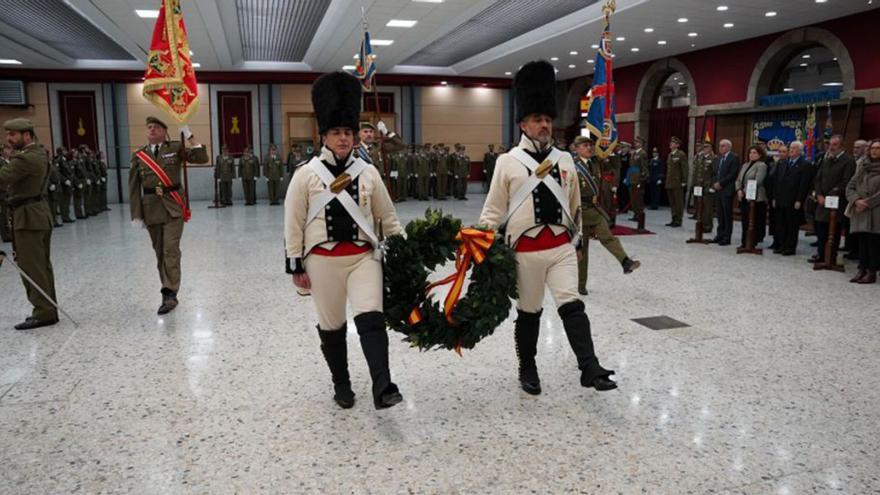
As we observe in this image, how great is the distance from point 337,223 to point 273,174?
14.3 meters

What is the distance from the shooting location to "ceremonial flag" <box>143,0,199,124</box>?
5.17m

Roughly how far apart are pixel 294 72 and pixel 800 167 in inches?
536

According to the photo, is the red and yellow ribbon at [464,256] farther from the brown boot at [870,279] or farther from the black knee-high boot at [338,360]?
the brown boot at [870,279]

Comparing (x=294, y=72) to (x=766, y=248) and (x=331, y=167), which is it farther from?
(x=331, y=167)

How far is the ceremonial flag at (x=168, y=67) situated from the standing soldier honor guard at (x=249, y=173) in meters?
11.5

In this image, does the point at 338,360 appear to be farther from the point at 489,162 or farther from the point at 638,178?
the point at 489,162

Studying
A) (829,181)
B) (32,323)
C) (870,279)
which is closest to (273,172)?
(32,323)

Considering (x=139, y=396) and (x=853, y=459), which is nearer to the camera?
(x=853, y=459)

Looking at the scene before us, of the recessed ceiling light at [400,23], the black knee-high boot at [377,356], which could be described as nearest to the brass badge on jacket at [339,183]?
the black knee-high boot at [377,356]

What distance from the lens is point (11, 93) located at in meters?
16.2

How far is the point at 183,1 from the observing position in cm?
943

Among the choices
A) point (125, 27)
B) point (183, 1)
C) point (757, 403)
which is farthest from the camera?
point (125, 27)

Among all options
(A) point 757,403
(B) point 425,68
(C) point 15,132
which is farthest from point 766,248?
(B) point 425,68

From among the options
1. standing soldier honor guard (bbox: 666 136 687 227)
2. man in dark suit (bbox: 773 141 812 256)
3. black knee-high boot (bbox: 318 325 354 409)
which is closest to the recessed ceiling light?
standing soldier honor guard (bbox: 666 136 687 227)
